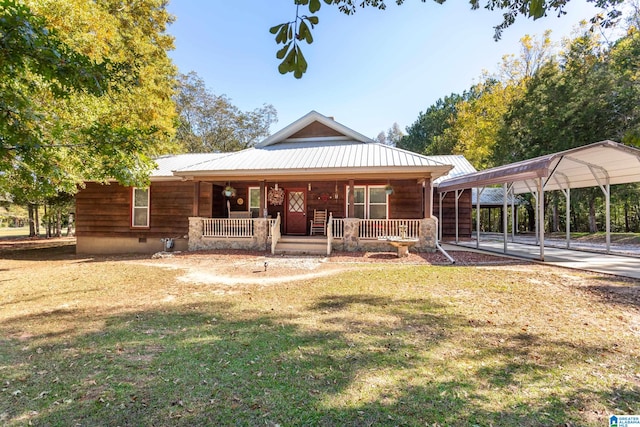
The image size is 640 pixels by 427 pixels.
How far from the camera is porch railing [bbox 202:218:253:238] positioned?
11734 mm

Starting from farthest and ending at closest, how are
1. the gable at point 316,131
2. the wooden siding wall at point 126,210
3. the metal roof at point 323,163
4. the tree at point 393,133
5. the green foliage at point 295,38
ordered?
the tree at point 393,133
the gable at point 316,131
the wooden siding wall at point 126,210
the metal roof at point 323,163
the green foliage at point 295,38

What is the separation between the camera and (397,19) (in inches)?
145

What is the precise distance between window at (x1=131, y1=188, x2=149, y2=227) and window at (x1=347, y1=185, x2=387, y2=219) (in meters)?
9.38

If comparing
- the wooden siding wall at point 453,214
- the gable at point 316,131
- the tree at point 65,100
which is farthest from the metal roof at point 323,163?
the wooden siding wall at point 453,214

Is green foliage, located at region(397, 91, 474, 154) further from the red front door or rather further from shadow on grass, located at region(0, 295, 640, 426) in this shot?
shadow on grass, located at region(0, 295, 640, 426)

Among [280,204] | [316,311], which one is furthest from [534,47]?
[316,311]

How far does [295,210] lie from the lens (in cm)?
1370

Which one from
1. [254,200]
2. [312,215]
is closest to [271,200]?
[254,200]

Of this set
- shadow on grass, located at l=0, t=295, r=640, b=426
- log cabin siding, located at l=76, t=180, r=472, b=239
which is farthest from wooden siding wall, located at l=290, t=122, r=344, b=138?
shadow on grass, located at l=0, t=295, r=640, b=426

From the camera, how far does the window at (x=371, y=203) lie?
42.5ft

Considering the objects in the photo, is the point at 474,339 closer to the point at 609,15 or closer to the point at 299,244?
the point at 609,15

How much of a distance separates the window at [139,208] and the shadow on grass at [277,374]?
33.2ft

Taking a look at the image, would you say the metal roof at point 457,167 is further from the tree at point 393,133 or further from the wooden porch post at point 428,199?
the tree at point 393,133

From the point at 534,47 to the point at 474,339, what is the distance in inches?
1247
